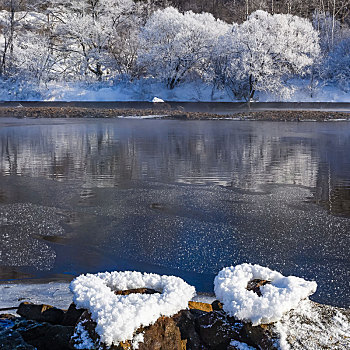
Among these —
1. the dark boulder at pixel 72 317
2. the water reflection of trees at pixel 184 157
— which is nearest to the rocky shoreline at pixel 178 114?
the water reflection of trees at pixel 184 157

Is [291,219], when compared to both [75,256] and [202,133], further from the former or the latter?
[202,133]

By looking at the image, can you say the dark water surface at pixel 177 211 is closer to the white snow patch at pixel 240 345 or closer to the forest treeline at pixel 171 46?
the white snow patch at pixel 240 345

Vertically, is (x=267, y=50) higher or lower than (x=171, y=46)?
lower

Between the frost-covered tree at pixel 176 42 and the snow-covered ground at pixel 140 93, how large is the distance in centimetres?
142

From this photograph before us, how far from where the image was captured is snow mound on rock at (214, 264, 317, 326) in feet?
10.3

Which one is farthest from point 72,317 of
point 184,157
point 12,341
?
point 184,157

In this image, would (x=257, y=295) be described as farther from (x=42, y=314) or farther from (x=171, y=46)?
(x=171, y=46)

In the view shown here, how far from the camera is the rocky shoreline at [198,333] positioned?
3.04m

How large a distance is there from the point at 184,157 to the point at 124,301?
1118cm

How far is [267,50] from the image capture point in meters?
42.8

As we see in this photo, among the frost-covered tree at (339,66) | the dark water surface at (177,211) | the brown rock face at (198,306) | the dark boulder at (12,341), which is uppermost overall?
the frost-covered tree at (339,66)

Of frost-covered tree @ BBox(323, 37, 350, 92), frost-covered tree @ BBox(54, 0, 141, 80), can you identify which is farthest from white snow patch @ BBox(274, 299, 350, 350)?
frost-covered tree @ BBox(54, 0, 141, 80)

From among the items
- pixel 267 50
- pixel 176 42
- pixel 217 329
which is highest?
pixel 176 42

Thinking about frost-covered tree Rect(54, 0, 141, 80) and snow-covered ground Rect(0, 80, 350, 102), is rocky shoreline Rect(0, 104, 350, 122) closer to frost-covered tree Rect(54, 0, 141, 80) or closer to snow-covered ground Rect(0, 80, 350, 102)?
snow-covered ground Rect(0, 80, 350, 102)
